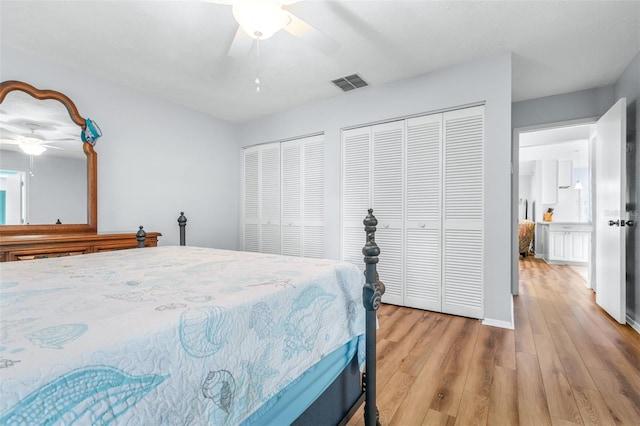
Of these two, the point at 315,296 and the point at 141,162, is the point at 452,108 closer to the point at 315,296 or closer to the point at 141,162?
the point at 315,296

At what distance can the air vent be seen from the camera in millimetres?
3145

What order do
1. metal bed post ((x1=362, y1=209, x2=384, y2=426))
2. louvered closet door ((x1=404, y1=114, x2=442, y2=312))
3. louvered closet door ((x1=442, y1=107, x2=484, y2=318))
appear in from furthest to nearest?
louvered closet door ((x1=404, y1=114, x2=442, y2=312)) < louvered closet door ((x1=442, y1=107, x2=484, y2=318)) < metal bed post ((x1=362, y1=209, x2=384, y2=426))

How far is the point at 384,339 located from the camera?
2396 mm

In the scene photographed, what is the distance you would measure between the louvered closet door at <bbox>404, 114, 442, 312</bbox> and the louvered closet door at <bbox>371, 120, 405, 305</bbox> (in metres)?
0.08

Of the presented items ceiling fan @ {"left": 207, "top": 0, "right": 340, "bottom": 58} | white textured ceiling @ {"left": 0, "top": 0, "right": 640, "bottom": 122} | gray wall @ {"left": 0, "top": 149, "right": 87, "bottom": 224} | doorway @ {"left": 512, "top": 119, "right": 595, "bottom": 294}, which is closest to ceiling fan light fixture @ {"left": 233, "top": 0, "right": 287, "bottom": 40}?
ceiling fan @ {"left": 207, "top": 0, "right": 340, "bottom": 58}

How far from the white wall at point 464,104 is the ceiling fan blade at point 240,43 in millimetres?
1797

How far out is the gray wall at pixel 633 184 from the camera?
2623 mm

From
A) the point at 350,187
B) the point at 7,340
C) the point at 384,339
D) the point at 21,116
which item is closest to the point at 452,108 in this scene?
the point at 350,187

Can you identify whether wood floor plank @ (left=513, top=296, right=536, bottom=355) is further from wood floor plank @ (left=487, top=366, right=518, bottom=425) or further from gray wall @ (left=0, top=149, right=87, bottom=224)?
gray wall @ (left=0, top=149, right=87, bottom=224)

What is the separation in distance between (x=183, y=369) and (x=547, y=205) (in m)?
8.94

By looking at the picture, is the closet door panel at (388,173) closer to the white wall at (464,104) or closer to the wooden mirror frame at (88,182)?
the white wall at (464,104)

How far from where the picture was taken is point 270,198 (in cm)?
437

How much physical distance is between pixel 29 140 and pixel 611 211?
5.58 meters

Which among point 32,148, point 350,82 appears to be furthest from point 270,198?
point 32,148
